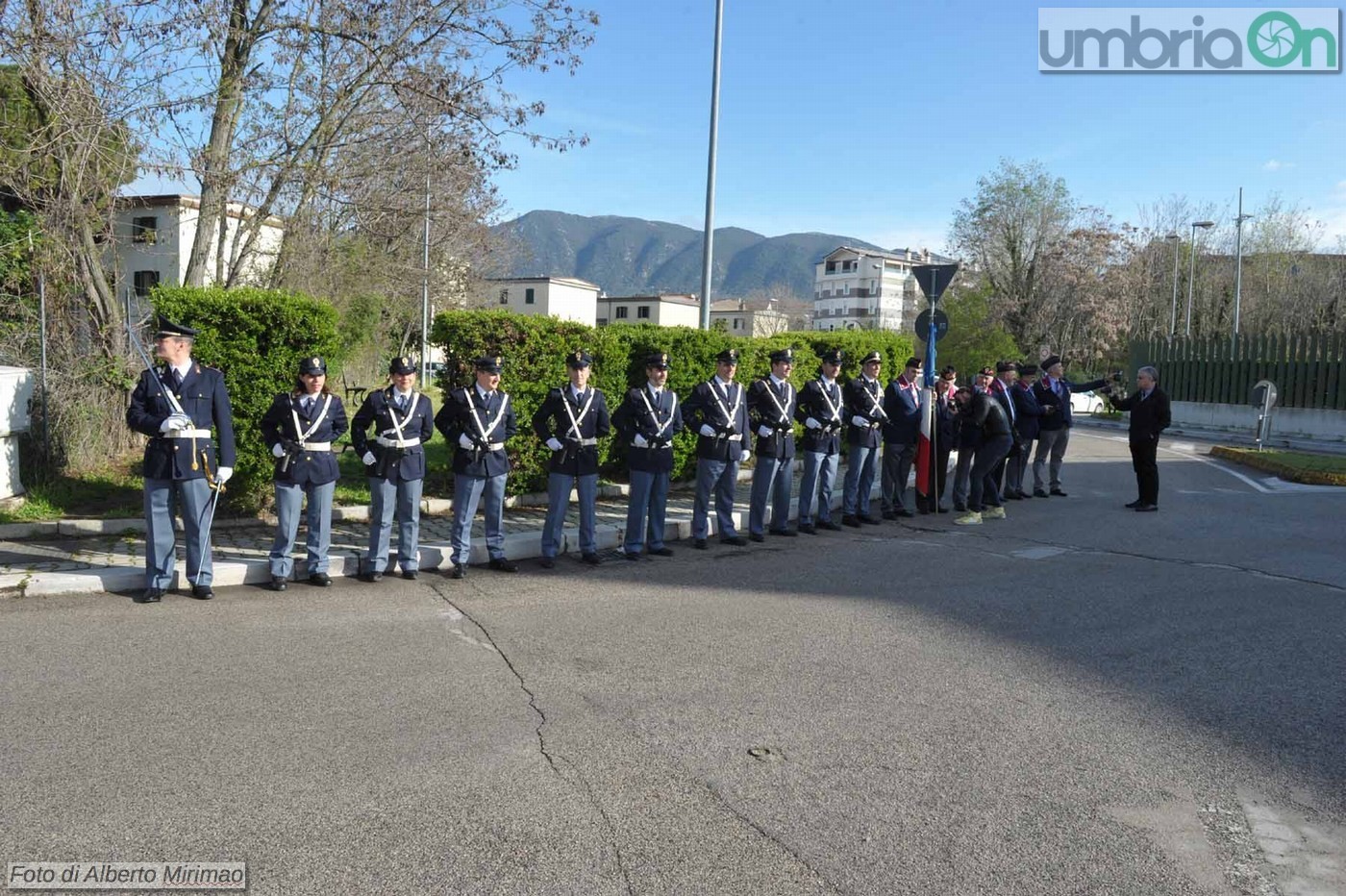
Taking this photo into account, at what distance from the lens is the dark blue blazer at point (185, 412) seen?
23.5 ft

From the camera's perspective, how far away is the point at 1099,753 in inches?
177

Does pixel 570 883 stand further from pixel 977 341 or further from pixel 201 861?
pixel 977 341

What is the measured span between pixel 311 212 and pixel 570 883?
12344mm

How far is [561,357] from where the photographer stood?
11023mm

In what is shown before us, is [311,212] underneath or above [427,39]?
underneath

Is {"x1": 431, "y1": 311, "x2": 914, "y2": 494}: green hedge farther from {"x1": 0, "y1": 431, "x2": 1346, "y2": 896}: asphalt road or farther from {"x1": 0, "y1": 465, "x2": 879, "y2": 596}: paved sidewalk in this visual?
{"x1": 0, "y1": 431, "x2": 1346, "y2": 896}: asphalt road

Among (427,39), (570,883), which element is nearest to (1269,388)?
(427,39)

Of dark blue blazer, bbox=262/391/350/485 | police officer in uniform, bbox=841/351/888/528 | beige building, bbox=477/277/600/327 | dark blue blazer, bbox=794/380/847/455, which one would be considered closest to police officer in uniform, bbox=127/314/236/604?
dark blue blazer, bbox=262/391/350/485

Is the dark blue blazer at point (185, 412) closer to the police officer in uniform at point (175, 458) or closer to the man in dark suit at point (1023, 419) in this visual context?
the police officer in uniform at point (175, 458)

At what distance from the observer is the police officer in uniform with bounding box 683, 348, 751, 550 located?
9.81 metres

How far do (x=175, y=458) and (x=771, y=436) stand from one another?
5.71 metres

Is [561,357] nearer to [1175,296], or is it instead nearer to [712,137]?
[712,137]

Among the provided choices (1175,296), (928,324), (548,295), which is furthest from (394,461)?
(548,295)

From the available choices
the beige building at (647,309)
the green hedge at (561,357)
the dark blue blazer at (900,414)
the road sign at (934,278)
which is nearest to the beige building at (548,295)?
the beige building at (647,309)
